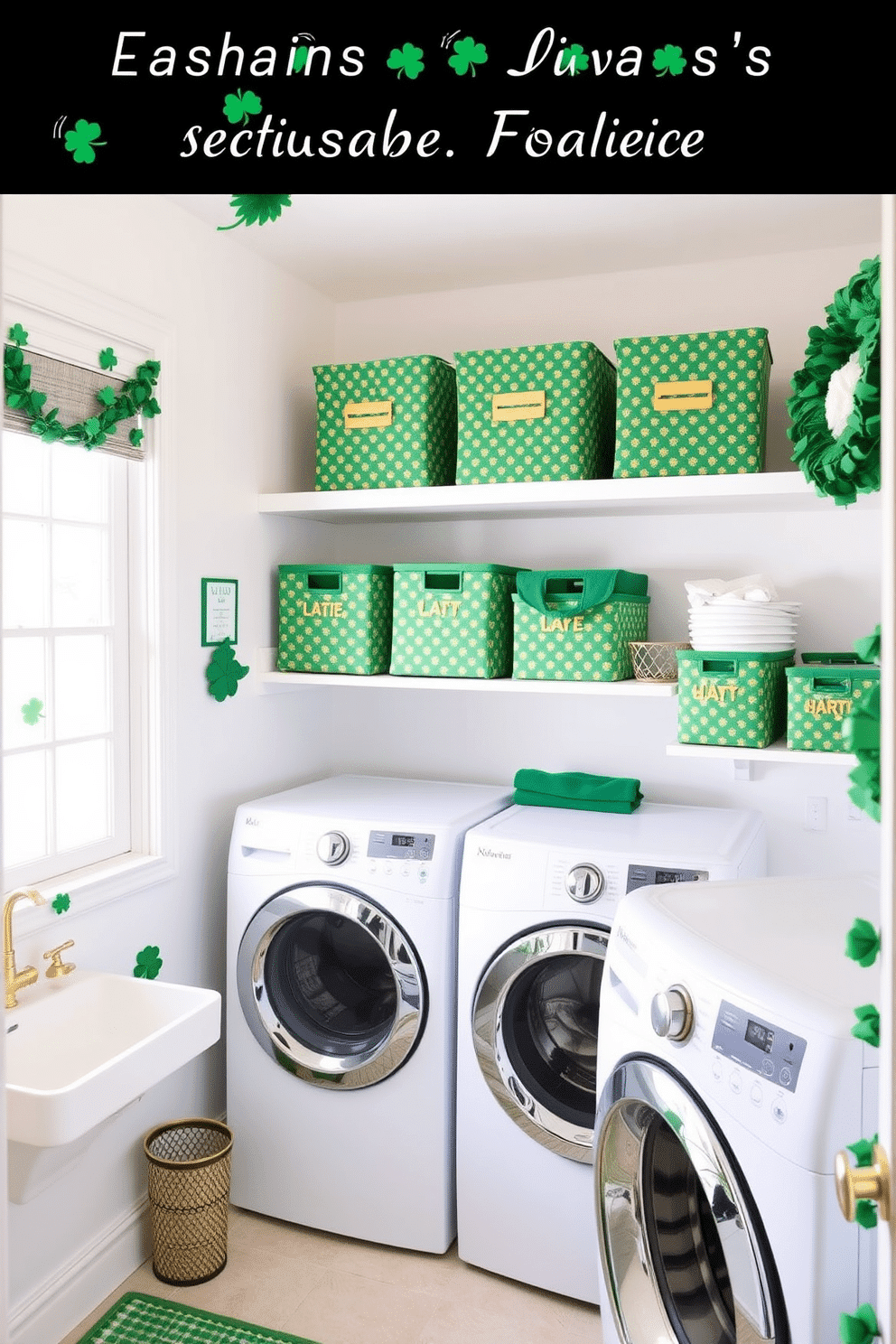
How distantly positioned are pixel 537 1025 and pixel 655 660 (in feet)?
3.20

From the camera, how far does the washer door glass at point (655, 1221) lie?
1.46 metres

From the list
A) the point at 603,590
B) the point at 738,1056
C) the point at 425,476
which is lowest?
the point at 738,1056

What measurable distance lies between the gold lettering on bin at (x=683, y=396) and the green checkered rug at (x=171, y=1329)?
2312 millimetres

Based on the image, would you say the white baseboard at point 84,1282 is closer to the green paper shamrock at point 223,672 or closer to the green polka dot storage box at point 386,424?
the green paper shamrock at point 223,672

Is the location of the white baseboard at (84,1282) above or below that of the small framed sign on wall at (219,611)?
below

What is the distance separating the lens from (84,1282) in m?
2.31

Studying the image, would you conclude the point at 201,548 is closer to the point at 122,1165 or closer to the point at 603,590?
the point at 603,590

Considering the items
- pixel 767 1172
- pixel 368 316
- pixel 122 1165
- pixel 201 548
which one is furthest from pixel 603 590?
pixel 122 1165

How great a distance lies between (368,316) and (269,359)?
18.6 inches

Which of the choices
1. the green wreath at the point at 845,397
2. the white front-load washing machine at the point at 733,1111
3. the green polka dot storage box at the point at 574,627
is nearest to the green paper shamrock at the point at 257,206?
the green wreath at the point at 845,397

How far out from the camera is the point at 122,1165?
2467mm

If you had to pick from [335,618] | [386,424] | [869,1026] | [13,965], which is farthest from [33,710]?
[869,1026]
